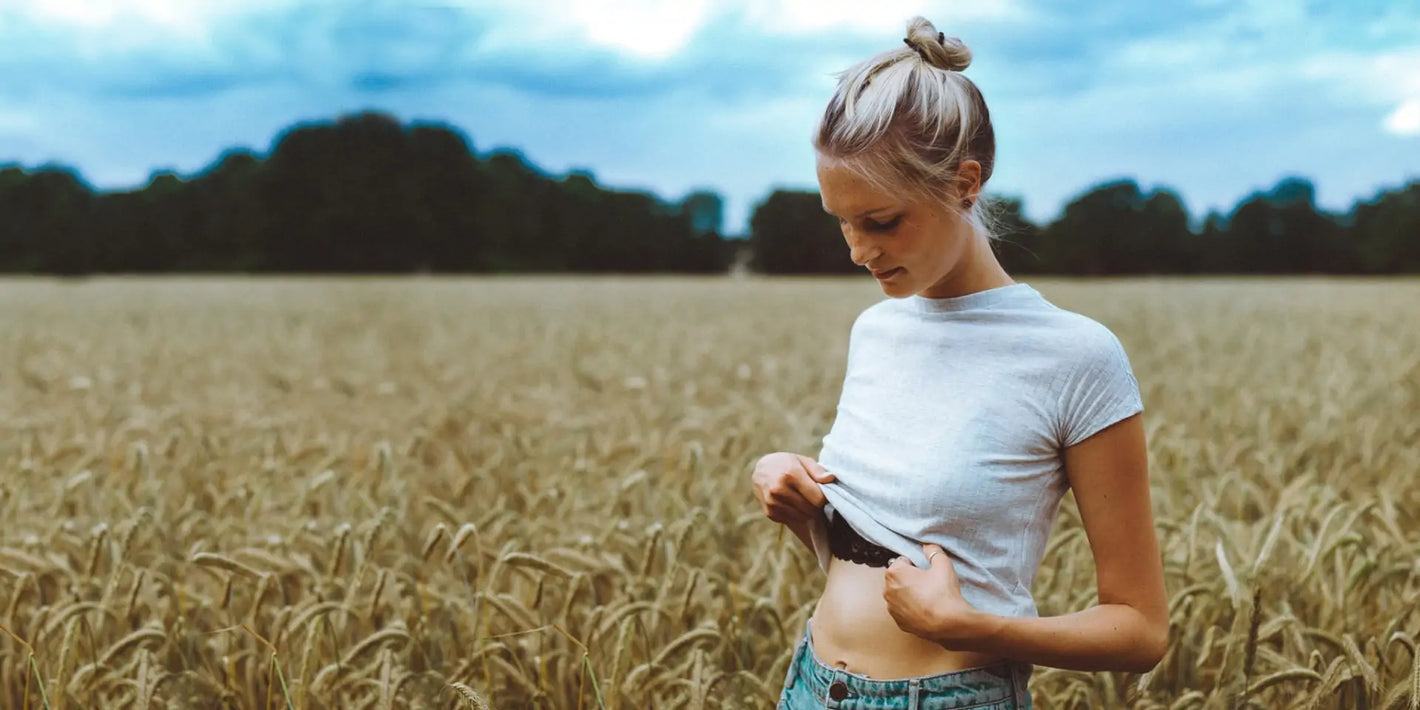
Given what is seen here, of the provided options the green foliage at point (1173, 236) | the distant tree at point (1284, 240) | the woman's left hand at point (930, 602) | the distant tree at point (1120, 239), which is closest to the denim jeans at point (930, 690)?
the woman's left hand at point (930, 602)

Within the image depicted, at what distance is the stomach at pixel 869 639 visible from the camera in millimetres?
1506

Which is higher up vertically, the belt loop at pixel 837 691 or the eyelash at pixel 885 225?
the eyelash at pixel 885 225

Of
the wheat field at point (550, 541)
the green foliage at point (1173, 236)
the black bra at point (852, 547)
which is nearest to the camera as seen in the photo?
the black bra at point (852, 547)

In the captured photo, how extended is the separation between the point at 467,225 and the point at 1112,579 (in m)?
63.4

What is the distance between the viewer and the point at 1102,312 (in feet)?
53.6

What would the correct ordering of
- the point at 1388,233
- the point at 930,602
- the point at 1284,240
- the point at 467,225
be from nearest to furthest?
the point at 930,602, the point at 467,225, the point at 1388,233, the point at 1284,240

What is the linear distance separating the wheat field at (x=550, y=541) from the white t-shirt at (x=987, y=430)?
2.04 ft

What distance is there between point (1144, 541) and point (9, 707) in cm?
266

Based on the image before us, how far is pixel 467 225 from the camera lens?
205ft

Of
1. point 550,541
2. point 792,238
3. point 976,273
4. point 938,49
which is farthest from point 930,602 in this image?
point 792,238

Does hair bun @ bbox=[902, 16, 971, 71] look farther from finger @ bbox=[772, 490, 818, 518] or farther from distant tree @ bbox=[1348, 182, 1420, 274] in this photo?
distant tree @ bbox=[1348, 182, 1420, 274]

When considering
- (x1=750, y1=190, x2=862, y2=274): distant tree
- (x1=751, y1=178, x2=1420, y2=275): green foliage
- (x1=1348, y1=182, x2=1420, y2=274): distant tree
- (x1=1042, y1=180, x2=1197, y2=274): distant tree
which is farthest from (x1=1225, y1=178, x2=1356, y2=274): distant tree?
(x1=750, y1=190, x2=862, y2=274): distant tree

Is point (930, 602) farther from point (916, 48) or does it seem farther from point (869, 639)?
point (916, 48)

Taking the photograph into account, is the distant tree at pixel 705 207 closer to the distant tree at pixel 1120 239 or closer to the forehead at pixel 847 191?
the distant tree at pixel 1120 239
